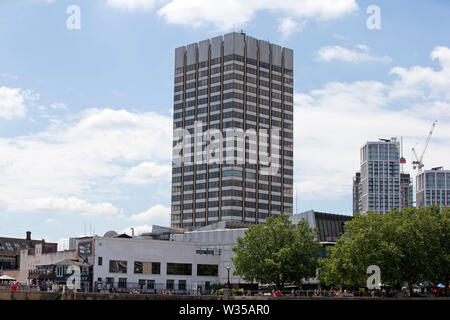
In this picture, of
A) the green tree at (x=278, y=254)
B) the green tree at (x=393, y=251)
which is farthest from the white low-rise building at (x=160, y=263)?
the green tree at (x=393, y=251)

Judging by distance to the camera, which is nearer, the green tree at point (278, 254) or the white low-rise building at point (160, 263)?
the green tree at point (278, 254)

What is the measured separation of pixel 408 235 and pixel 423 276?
7482 mm

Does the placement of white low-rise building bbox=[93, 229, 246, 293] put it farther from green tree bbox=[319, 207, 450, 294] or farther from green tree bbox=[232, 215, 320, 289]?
green tree bbox=[319, 207, 450, 294]

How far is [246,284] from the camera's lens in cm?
13450

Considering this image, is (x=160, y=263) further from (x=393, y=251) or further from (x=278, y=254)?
(x=393, y=251)

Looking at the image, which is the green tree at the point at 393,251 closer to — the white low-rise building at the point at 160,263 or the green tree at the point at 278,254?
the green tree at the point at 278,254

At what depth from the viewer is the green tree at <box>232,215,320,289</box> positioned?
114 meters

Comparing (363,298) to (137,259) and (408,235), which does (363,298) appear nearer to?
(408,235)

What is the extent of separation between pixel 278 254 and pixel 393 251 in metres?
18.2

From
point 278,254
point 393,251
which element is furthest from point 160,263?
point 393,251

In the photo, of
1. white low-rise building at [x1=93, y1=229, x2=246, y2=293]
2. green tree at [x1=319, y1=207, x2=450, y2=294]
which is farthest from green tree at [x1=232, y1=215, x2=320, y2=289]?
white low-rise building at [x1=93, y1=229, x2=246, y2=293]

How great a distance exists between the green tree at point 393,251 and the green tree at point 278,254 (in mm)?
3391

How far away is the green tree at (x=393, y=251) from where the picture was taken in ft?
351

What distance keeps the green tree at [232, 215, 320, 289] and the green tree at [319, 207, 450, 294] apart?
11.1ft
